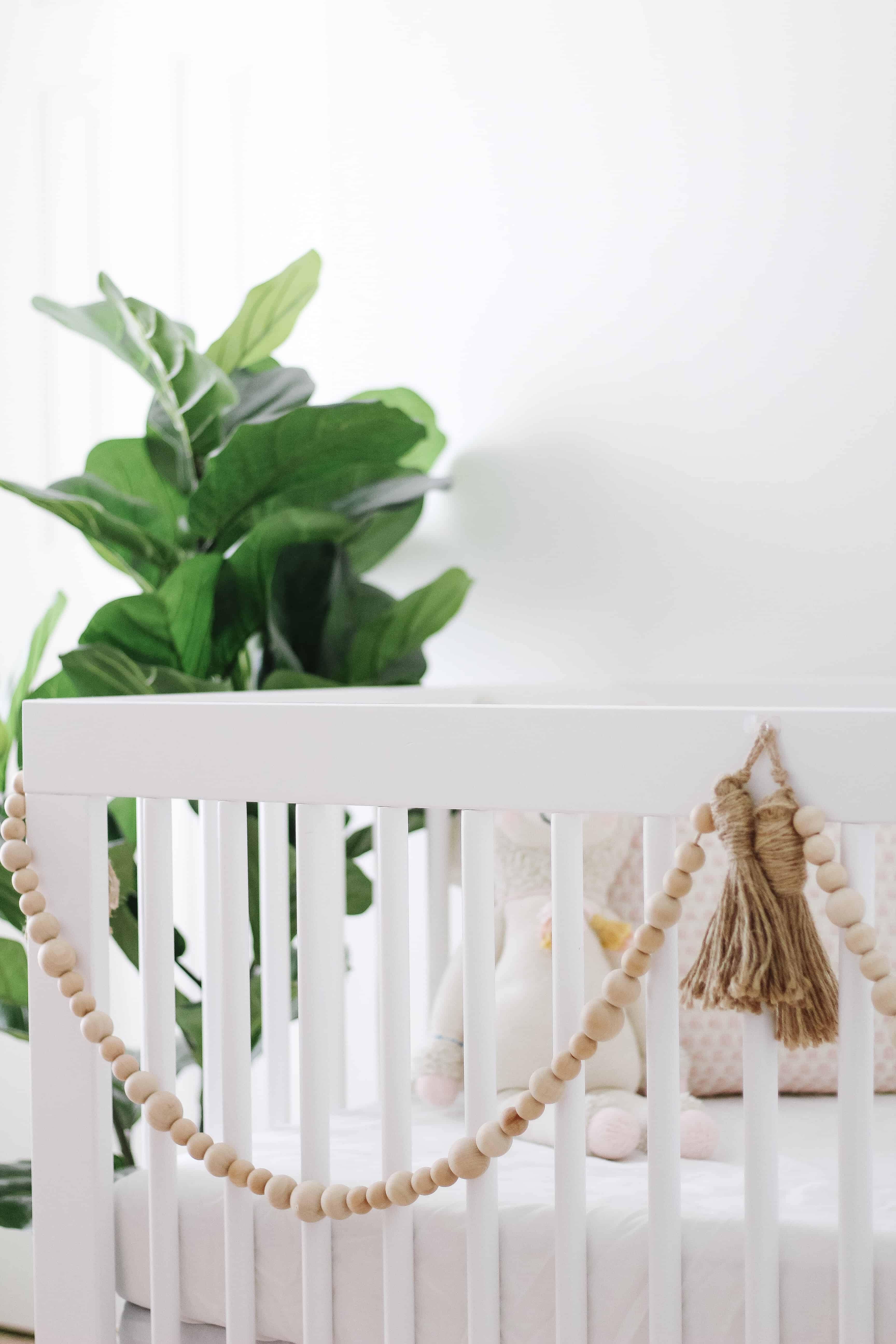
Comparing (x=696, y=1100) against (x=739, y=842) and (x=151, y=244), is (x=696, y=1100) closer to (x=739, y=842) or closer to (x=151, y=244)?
(x=739, y=842)

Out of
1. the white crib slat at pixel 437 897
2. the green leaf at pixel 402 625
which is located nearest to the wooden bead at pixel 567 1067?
the white crib slat at pixel 437 897

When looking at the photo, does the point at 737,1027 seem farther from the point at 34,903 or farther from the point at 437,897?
the point at 34,903

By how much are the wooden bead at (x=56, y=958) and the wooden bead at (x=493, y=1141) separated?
1.02 feet

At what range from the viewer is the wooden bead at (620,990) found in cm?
68

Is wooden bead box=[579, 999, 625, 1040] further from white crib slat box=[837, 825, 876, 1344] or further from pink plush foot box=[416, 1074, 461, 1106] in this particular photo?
pink plush foot box=[416, 1074, 461, 1106]

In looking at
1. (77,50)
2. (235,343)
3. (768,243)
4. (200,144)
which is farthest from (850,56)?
(77,50)

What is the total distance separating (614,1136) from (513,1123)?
0.80 feet

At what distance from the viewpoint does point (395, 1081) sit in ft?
2.44

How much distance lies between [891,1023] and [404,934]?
53 cm

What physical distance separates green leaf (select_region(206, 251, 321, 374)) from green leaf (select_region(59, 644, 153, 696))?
0.37 meters

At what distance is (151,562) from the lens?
1.25 meters

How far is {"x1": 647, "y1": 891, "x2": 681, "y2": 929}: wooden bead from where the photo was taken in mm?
668

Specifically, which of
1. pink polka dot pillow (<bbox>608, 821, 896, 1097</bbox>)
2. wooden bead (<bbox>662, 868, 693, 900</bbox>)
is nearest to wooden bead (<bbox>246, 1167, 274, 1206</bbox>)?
wooden bead (<bbox>662, 868, 693, 900</bbox>)

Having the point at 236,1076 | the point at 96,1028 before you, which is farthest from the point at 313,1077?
the point at 96,1028
